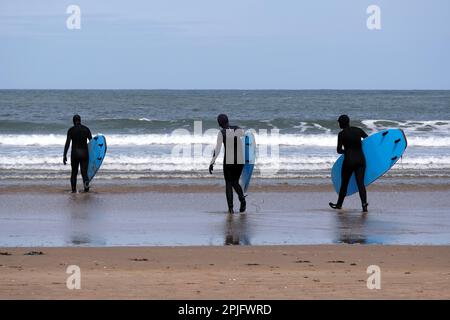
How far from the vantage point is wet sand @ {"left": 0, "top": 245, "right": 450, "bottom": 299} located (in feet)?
22.2

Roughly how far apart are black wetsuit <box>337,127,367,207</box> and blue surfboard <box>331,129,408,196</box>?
0.75 m

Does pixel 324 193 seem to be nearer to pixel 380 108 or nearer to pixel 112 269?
pixel 112 269

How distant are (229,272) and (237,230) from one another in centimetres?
287

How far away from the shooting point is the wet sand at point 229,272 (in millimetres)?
6773

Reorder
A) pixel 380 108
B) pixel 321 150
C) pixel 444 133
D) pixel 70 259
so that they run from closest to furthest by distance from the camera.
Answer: pixel 70 259
pixel 321 150
pixel 444 133
pixel 380 108

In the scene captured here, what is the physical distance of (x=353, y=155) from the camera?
12.3m

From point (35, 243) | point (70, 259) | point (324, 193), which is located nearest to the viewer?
point (70, 259)

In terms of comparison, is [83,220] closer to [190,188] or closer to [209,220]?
[209,220]

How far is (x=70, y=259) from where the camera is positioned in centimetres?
855

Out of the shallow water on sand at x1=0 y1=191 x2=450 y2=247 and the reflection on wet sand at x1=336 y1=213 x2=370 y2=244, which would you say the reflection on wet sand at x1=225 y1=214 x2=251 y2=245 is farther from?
the reflection on wet sand at x1=336 y1=213 x2=370 y2=244

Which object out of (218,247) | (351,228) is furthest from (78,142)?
(218,247)

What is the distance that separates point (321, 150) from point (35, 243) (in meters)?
17.1

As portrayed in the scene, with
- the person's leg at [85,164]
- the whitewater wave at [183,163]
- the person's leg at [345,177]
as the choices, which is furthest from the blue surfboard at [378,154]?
the whitewater wave at [183,163]
